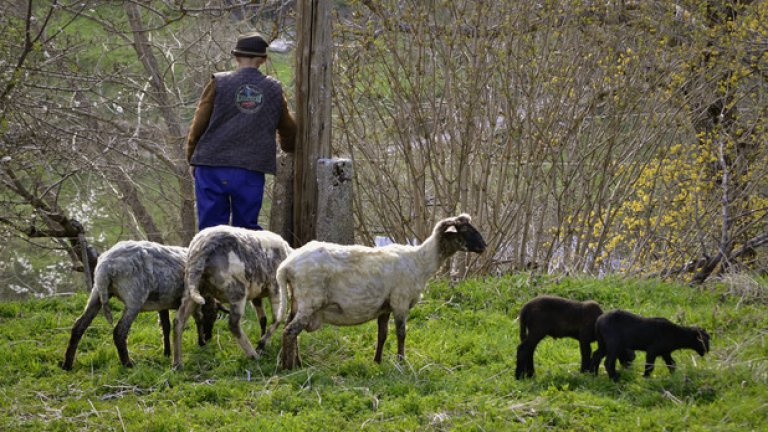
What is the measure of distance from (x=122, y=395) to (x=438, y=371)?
2.49 metres

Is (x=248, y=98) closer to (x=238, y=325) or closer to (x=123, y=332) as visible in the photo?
(x=238, y=325)

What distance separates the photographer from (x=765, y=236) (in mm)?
10453

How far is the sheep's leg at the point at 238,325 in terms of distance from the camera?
7.71 meters

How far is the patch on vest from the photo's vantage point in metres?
9.74

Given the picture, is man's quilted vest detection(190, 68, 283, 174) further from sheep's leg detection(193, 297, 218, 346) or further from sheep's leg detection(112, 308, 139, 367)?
sheep's leg detection(112, 308, 139, 367)

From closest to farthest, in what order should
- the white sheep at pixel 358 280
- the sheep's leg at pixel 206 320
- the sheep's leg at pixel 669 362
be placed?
the sheep's leg at pixel 669 362
the white sheep at pixel 358 280
the sheep's leg at pixel 206 320

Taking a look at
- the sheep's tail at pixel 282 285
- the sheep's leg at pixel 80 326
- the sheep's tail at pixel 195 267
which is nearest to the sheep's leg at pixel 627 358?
the sheep's tail at pixel 282 285

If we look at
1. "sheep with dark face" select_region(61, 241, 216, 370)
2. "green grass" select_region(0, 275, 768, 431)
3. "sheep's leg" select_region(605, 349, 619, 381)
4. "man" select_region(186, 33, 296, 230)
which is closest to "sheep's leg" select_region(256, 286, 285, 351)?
"green grass" select_region(0, 275, 768, 431)

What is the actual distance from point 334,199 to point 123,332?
3397mm

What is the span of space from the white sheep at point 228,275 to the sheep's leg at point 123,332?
0.36 m

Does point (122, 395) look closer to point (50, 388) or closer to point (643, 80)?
point (50, 388)

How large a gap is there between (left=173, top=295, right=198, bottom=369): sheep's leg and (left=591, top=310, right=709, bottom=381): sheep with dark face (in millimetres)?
3305

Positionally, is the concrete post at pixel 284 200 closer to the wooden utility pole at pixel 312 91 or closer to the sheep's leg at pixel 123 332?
the wooden utility pole at pixel 312 91

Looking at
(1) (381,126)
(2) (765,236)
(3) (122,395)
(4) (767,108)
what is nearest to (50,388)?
(3) (122,395)
